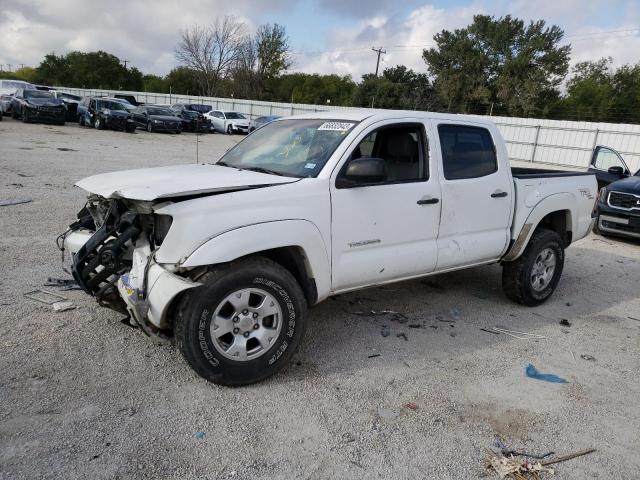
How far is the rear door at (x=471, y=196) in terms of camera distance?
4457mm

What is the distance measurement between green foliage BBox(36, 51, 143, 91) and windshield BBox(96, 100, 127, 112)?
57.0 m

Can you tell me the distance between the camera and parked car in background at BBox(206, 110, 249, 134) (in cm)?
3325

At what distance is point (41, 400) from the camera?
123 inches

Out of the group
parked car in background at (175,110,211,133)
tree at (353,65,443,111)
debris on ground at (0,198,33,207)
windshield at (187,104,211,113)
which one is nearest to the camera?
debris on ground at (0,198,33,207)

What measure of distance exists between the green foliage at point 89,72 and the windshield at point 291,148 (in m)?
81.7

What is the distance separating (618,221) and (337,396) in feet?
26.2

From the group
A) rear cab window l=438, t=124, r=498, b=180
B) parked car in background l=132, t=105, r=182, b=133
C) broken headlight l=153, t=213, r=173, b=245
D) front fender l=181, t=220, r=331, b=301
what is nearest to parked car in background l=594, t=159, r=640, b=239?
rear cab window l=438, t=124, r=498, b=180

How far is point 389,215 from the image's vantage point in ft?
13.1

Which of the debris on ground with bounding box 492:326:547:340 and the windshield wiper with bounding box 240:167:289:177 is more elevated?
the windshield wiper with bounding box 240:167:289:177

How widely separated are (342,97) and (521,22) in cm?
2364

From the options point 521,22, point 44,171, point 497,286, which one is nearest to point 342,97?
point 521,22

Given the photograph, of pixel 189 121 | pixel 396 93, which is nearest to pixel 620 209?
pixel 189 121

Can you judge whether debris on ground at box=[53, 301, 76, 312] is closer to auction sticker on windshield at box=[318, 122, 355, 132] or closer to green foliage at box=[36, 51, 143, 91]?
auction sticker on windshield at box=[318, 122, 355, 132]

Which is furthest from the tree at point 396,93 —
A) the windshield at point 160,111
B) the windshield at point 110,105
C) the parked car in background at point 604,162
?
the parked car in background at point 604,162
